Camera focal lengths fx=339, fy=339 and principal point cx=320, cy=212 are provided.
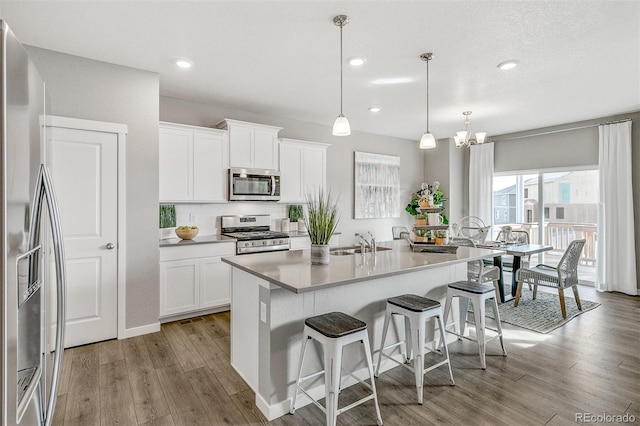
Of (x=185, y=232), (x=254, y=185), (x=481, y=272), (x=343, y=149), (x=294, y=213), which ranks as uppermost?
(x=343, y=149)

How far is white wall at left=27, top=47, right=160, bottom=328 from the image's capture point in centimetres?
314

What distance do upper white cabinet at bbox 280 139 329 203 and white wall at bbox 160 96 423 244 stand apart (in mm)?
356

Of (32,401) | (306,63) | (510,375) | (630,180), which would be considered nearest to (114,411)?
(32,401)

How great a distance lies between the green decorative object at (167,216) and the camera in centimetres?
422

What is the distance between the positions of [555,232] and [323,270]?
5.66 meters

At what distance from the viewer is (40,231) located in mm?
1314

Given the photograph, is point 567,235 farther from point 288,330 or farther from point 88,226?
point 88,226

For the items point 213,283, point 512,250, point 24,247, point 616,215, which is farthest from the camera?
point 616,215

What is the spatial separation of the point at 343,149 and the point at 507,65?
3177 mm

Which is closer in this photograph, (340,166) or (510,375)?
(510,375)

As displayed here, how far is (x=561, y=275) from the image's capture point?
413 centimetres

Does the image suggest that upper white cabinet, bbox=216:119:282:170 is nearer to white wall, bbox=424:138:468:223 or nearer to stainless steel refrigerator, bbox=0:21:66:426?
stainless steel refrigerator, bbox=0:21:66:426

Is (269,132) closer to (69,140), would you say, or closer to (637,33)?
(69,140)

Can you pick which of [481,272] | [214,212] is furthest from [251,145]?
[481,272]
